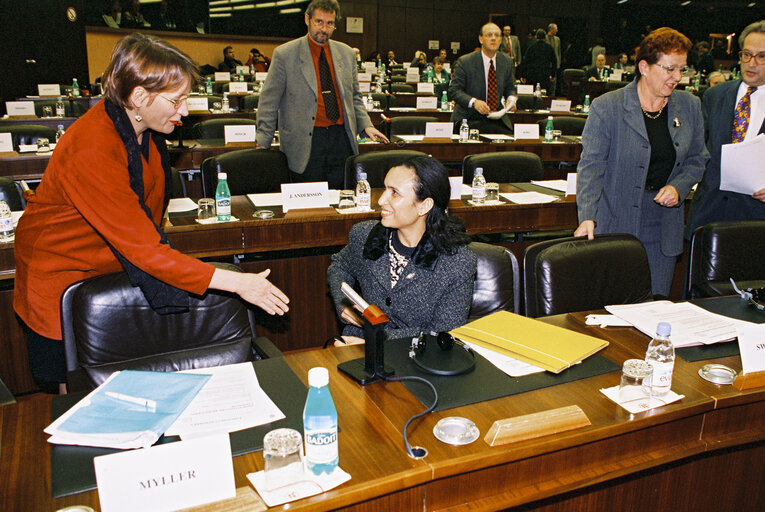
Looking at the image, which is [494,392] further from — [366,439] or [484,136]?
[484,136]

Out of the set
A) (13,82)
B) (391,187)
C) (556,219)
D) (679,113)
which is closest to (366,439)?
(391,187)

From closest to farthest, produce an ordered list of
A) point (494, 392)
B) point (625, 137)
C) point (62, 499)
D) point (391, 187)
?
point (62, 499)
point (494, 392)
point (391, 187)
point (625, 137)

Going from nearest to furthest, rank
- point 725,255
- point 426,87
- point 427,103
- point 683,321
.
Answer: point 683,321
point 725,255
point 427,103
point 426,87

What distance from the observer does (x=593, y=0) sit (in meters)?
15.6

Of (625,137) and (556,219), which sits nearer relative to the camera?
(625,137)

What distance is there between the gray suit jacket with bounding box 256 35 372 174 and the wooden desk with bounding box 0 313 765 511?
2.54 metres

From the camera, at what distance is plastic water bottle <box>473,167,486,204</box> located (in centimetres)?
337

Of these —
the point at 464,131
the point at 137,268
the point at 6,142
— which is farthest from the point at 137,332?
the point at 464,131

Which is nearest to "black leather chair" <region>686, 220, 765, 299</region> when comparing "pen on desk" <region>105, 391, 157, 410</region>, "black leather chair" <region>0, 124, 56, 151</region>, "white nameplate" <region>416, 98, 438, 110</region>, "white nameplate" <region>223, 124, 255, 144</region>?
"pen on desk" <region>105, 391, 157, 410</region>

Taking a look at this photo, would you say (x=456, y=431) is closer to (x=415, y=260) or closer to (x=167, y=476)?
(x=167, y=476)

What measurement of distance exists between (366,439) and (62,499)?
1.81 ft

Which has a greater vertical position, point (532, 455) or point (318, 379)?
point (318, 379)

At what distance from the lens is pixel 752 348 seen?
5.06 ft

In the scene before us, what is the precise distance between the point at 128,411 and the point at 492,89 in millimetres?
4498
